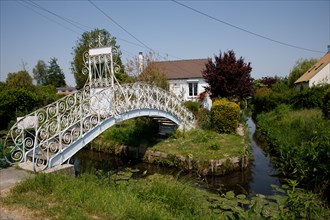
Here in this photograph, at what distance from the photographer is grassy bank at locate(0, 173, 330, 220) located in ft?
13.6

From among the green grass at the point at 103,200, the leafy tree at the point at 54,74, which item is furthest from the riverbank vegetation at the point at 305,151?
the leafy tree at the point at 54,74

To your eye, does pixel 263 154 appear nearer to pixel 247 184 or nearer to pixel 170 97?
pixel 247 184

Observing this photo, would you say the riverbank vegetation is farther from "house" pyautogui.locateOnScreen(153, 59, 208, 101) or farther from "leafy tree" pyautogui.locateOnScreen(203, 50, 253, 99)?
"house" pyautogui.locateOnScreen(153, 59, 208, 101)

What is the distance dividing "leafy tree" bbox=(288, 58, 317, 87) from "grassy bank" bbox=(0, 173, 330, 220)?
38.8m

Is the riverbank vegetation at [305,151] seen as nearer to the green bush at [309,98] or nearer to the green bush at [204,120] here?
the green bush at [309,98]

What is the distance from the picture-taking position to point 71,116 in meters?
8.27

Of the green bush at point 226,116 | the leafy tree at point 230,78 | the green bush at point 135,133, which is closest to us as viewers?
the green bush at point 135,133

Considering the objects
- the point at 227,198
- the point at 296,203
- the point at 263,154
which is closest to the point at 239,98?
the point at 263,154

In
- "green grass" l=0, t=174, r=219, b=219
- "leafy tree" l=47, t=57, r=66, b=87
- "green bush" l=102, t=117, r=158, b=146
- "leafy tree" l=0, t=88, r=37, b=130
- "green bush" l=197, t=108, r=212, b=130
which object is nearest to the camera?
"green grass" l=0, t=174, r=219, b=219

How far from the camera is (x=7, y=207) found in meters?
4.31

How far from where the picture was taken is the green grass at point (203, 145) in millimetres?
10664

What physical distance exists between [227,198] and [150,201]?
2449 millimetres

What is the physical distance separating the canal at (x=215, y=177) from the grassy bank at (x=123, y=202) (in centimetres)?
163

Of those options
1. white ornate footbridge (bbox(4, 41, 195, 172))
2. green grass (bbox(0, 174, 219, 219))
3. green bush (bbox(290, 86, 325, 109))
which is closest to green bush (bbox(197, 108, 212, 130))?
white ornate footbridge (bbox(4, 41, 195, 172))
